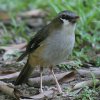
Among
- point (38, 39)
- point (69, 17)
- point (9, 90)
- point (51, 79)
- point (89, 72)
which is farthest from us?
point (89, 72)

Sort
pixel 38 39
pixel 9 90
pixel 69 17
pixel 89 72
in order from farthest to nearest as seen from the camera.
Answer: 1. pixel 89 72
2. pixel 38 39
3. pixel 9 90
4. pixel 69 17

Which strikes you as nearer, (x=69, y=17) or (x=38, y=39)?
(x=69, y=17)

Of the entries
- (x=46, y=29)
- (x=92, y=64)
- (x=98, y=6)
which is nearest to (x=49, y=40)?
(x=46, y=29)

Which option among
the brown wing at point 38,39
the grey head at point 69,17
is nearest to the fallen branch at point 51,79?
the brown wing at point 38,39

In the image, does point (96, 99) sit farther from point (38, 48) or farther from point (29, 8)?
point (29, 8)

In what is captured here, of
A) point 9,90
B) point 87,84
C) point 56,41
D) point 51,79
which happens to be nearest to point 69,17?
point 56,41

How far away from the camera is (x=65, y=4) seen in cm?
866

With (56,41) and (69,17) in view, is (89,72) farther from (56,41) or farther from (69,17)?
(69,17)

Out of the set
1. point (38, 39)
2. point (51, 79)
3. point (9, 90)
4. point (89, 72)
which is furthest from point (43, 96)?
point (89, 72)

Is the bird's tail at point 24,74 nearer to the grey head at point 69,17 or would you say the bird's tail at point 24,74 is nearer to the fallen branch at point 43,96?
the fallen branch at point 43,96

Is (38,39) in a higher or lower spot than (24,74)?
higher

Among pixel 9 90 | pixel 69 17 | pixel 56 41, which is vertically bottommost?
pixel 9 90

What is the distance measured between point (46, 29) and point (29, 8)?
17.2 feet

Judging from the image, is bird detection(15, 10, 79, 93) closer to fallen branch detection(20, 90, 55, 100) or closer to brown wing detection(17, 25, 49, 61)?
brown wing detection(17, 25, 49, 61)
